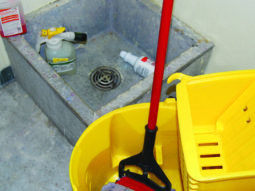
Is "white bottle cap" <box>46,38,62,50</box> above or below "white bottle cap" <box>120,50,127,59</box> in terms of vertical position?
above

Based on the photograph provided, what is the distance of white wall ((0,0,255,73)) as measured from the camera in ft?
3.76

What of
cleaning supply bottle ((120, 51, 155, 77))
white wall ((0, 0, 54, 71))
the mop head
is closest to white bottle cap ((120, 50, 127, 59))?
cleaning supply bottle ((120, 51, 155, 77))

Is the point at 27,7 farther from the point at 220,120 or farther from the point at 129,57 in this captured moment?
the point at 220,120

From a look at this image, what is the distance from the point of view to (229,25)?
1.20 m

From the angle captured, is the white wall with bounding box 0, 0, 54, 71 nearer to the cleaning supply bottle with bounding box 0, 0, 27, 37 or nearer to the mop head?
the cleaning supply bottle with bounding box 0, 0, 27, 37

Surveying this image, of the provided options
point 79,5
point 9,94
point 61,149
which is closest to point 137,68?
point 79,5

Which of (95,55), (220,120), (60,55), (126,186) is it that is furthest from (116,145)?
(95,55)

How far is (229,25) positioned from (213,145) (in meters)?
0.46

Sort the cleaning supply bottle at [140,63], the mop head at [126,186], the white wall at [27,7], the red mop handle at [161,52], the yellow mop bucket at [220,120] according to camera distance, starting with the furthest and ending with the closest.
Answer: the cleaning supply bottle at [140,63], the white wall at [27,7], the mop head at [126,186], the yellow mop bucket at [220,120], the red mop handle at [161,52]

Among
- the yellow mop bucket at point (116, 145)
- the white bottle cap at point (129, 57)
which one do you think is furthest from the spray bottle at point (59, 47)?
the yellow mop bucket at point (116, 145)

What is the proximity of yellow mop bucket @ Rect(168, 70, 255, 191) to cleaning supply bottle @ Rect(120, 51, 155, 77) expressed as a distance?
0.42 m

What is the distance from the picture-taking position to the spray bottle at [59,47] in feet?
4.40

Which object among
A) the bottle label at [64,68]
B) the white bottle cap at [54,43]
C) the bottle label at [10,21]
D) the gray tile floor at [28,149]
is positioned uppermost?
the bottle label at [10,21]

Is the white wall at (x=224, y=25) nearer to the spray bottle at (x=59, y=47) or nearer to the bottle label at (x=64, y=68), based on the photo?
the spray bottle at (x=59, y=47)
